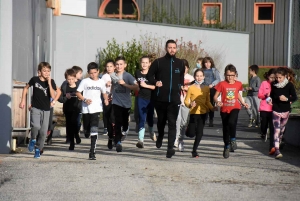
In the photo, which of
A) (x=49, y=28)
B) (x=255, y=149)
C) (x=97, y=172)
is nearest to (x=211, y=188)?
(x=97, y=172)

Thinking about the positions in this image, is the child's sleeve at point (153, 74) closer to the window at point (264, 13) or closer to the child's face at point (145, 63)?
the child's face at point (145, 63)

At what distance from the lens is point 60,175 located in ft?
34.9

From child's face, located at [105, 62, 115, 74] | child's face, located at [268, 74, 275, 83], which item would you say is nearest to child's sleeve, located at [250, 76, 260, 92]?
child's face, located at [268, 74, 275, 83]

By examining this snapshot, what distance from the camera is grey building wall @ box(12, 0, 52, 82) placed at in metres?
15.4

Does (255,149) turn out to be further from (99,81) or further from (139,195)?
(139,195)

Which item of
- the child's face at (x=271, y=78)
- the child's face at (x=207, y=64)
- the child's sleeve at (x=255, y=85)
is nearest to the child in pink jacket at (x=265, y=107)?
the child's face at (x=271, y=78)

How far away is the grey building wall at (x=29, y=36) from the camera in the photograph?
50.6 feet

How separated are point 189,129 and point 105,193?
464cm

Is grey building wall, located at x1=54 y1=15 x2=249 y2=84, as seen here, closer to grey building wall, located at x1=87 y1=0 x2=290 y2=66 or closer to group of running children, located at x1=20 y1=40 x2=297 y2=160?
grey building wall, located at x1=87 y1=0 x2=290 y2=66

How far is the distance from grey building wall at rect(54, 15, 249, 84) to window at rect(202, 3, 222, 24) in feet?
12.7

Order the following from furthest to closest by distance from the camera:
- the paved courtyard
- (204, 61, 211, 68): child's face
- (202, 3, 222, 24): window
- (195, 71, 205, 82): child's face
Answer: (202, 3, 222, 24): window
(204, 61, 211, 68): child's face
(195, 71, 205, 82): child's face
the paved courtyard

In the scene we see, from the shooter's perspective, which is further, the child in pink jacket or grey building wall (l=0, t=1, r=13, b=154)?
Result: the child in pink jacket

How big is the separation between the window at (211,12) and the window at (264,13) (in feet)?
6.15

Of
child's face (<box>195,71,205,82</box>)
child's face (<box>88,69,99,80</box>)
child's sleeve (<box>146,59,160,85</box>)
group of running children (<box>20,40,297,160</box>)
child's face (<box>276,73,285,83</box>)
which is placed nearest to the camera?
child's sleeve (<box>146,59,160,85</box>)
